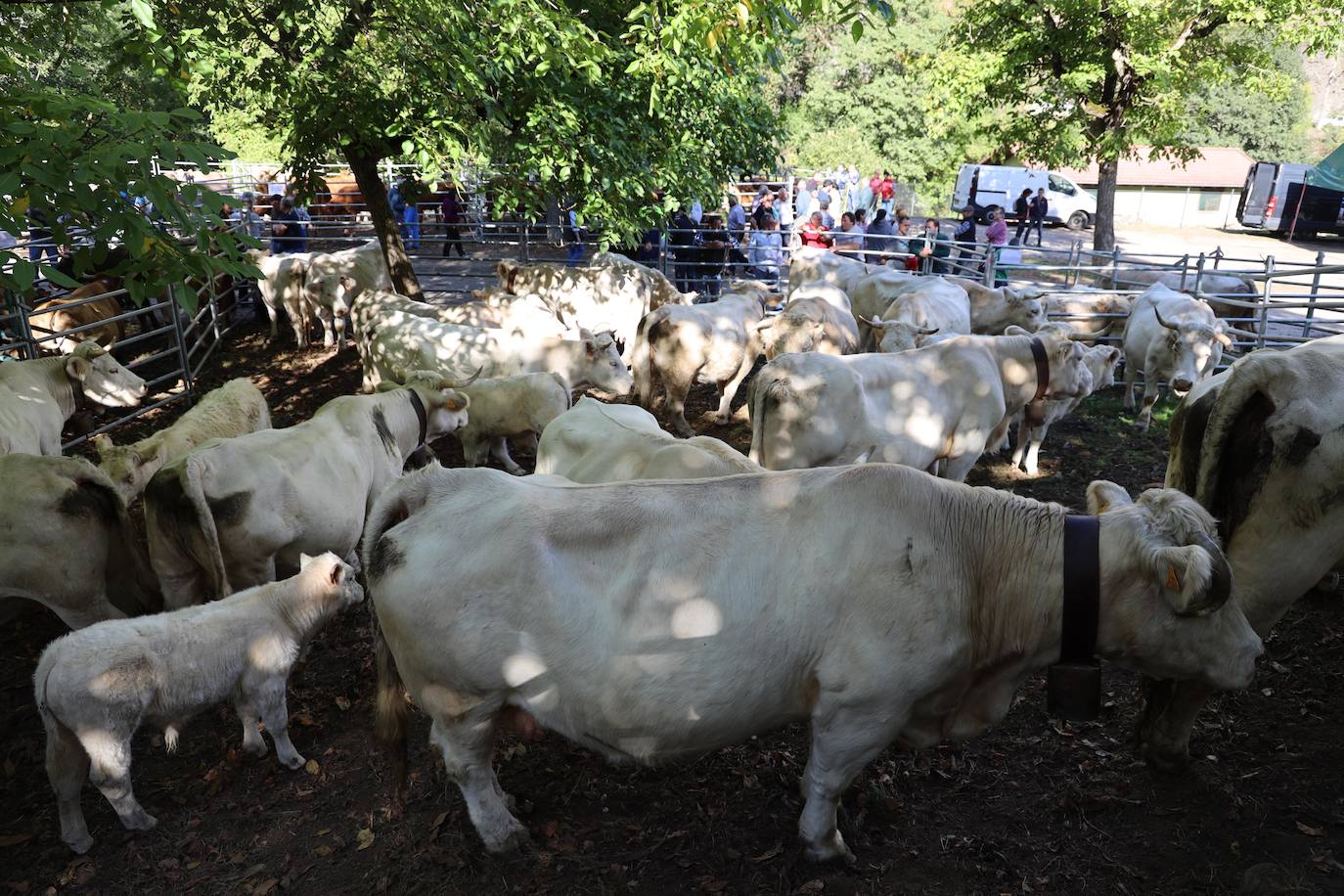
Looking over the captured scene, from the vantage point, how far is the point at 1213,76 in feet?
56.9

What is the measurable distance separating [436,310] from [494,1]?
177 inches

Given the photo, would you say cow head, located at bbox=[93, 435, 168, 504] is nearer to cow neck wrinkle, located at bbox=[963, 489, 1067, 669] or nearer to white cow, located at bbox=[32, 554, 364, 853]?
white cow, located at bbox=[32, 554, 364, 853]

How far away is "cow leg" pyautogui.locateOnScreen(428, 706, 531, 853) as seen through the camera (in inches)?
150

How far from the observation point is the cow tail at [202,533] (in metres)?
5.30

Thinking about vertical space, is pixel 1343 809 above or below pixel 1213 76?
below

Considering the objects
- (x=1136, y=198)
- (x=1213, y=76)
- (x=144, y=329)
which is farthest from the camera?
(x=1136, y=198)

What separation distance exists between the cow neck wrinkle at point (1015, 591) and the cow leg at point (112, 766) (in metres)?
4.08

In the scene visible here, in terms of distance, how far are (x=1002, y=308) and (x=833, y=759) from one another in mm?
10570

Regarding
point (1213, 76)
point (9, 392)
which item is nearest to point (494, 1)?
point (9, 392)

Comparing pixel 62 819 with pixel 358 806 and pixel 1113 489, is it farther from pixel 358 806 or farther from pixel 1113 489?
pixel 1113 489

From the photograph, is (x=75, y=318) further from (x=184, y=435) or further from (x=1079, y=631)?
(x=1079, y=631)

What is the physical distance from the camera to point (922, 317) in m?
11.3

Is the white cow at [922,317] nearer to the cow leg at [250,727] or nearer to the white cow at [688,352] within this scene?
the white cow at [688,352]

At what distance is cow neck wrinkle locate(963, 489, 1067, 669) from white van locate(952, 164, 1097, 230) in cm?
2976
